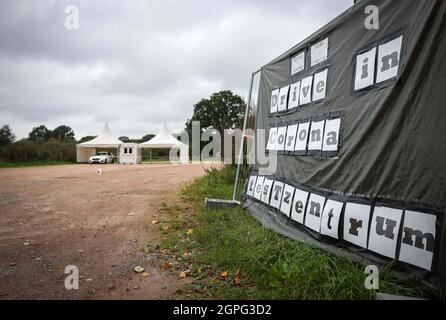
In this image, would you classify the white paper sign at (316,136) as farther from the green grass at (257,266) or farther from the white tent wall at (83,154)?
the white tent wall at (83,154)

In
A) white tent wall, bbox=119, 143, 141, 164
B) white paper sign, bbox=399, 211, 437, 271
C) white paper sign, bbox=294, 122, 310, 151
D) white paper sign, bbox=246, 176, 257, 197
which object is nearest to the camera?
white paper sign, bbox=399, 211, 437, 271

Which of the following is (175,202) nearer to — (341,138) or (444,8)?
(341,138)

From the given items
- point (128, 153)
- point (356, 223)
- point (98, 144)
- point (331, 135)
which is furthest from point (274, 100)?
point (98, 144)

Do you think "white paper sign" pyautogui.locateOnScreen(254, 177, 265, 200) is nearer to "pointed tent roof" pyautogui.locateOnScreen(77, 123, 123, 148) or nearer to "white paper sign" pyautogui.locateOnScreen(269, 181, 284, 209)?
"white paper sign" pyautogui.locateOnScreen(269, 181, 284, 209)

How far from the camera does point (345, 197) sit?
10.8 ft

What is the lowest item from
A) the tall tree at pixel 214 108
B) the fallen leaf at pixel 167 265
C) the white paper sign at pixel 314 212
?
the fallen leaf at pixel 167 265

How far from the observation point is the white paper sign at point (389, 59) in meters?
2.80

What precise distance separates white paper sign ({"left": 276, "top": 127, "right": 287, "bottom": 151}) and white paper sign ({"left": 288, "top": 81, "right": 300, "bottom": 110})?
0.41m

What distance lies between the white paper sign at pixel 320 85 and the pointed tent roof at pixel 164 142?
29.8 meters

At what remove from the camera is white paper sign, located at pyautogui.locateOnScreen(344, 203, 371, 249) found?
2.96m

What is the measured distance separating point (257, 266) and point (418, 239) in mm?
1555

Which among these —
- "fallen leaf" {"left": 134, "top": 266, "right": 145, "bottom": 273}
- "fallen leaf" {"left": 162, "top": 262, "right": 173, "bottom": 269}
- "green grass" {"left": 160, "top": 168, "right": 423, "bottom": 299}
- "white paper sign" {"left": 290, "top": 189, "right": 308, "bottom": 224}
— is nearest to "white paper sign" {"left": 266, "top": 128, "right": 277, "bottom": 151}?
"white paper sign" {"left": 290, "top": 189, "right": 308, "bottom": 224}

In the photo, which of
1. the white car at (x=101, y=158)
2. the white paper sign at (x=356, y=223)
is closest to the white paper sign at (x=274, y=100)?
the white paper sign at (x=356, y=223)
